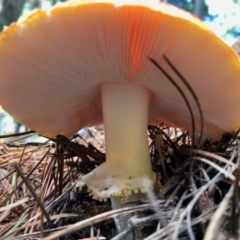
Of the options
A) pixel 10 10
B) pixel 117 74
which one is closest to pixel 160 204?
pixel 117 74

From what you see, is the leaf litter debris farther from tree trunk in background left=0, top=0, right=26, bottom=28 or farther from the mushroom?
tree trunk in background left=0, top=0, right=26, bottom=28

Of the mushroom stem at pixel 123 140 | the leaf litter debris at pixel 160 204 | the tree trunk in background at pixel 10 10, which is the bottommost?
the leaf litter debris at pixel 160 204

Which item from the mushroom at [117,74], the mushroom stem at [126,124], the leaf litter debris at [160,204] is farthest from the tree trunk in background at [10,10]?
the mushroom stem at [126,124]

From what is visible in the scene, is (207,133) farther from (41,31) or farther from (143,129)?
(41,31)

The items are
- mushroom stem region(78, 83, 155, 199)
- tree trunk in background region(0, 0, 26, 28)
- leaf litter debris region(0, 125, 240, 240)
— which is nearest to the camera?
leaf litter debris region(0, 125, 240, 240)

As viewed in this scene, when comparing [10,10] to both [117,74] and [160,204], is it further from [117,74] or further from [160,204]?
[160,204]

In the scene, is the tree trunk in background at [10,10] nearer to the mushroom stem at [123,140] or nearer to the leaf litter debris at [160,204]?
the leaf litter debris at [160,204]

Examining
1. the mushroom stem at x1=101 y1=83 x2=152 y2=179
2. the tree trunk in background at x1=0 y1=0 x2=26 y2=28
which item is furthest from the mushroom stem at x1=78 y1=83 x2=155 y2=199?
the tree trunk in background at x1=0 y1=0 x2=26 y2=28
